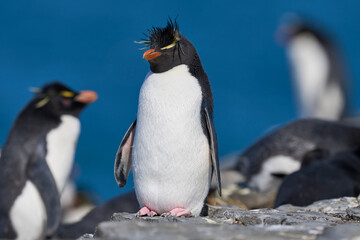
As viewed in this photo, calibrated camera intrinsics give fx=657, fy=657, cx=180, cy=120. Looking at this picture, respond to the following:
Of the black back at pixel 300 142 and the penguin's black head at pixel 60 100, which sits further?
the black back at pixel 300 142

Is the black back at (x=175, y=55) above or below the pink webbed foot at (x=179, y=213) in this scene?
above

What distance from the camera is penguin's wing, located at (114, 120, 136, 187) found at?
3883 millimetres

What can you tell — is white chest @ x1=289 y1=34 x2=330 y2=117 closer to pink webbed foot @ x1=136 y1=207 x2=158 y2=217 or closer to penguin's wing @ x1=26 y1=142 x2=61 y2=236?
penguin's wing @ x1=26 y1=142 x2=61 y2=236

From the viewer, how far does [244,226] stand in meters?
3.10


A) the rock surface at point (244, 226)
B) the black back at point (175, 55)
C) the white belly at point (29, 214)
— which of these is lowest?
the white belly at point (29, 214)

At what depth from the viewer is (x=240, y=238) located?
2.64 meters

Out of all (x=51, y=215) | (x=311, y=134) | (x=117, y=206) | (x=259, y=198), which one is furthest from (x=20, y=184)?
(x=311, y=134)

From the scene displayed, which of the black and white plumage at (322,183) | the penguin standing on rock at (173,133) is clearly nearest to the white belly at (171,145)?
the penguin standing on rock at (173,133)

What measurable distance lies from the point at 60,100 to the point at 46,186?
3.61ft

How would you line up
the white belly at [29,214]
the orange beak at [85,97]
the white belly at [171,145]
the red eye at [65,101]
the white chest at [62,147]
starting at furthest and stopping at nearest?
1. the orange beak at [85,97]
2. the red eye at [65,101]
3. the white chest at [62,147]
4. the white belly at [29,214]
5. the white belly at [171,145]

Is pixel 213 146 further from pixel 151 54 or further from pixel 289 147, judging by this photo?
pixel 289 147

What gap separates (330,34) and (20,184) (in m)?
12.2

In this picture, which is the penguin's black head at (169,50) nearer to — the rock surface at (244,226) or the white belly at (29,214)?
the rock surface at (244,226)

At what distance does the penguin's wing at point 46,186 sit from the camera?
5.71 metres
